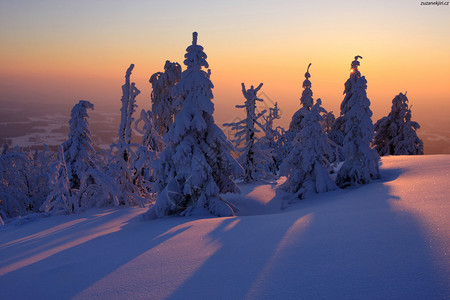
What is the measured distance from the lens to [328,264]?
3902 mm

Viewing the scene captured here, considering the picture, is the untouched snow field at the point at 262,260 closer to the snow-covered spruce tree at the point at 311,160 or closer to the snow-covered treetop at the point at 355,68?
the snow-covered spruce tree at the point at 311,160

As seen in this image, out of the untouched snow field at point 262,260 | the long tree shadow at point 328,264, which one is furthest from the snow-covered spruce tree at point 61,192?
the long tree shadow at point 328,264

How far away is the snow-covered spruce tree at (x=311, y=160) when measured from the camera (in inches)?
575

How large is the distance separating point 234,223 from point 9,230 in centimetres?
963

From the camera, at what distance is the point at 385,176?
1438 cm

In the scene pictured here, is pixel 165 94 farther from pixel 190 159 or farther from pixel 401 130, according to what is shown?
pixel 401 130

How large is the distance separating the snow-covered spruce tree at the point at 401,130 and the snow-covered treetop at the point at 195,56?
89.6 ft

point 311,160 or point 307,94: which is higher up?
point 307,94

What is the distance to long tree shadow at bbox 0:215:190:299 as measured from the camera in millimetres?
4357

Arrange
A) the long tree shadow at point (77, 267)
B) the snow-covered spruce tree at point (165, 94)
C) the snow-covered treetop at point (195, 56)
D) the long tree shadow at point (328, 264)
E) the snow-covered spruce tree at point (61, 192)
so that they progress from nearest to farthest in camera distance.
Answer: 1. the long tree shadow at point (328, 264)
2. the long tree shadow at point (77, 267)
3. the snow-covered treetop at point (195, 56)
4. the snow-covered spruce tree at point (61, 192)
5. the snow-covered spruce tree at point (165, 94)

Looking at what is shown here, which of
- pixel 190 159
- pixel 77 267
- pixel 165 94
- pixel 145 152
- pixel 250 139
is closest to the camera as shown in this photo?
pixel 77 267

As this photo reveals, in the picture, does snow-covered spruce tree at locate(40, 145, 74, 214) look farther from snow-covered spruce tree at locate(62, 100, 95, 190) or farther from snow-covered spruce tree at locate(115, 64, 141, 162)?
snow-covered spruce tree at locate(62, 100, 95, 190)

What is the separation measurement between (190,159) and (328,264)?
801cm

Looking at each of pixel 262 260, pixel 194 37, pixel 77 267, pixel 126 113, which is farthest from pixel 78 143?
pixel 262 260
